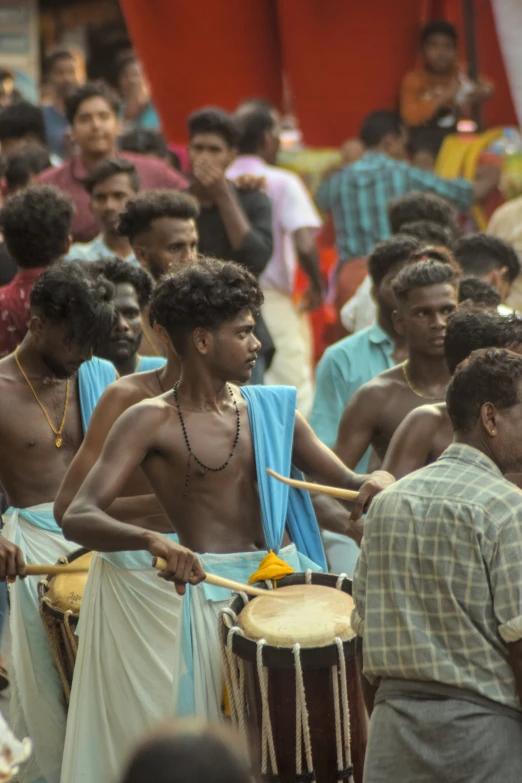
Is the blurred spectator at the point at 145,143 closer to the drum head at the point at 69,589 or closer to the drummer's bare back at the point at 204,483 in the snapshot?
the drum head at the point at 69,589

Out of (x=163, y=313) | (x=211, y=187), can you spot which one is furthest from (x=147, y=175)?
(x=163, y=313)

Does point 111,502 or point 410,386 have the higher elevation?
point 111,502

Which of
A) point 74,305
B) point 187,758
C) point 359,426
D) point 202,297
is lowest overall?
point 359,426

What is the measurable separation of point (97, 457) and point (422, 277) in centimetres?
163

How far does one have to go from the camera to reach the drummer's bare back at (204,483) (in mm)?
4582

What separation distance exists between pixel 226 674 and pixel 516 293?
4348 millimetres

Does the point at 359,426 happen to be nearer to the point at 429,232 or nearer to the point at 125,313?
the point at 125,313

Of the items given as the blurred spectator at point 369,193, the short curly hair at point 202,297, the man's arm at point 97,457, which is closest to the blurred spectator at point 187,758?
the short curly hair at point 202,297

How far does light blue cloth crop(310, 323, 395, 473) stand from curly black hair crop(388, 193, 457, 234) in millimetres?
1275

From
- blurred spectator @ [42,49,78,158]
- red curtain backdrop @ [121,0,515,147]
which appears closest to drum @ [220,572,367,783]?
blurred spectator @ [42,49,78,158]

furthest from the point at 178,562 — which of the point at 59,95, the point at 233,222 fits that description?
the point at 59,95

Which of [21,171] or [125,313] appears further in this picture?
[21,171]

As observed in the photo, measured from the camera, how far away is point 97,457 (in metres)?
4.83

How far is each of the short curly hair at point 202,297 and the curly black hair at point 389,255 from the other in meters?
1.93
